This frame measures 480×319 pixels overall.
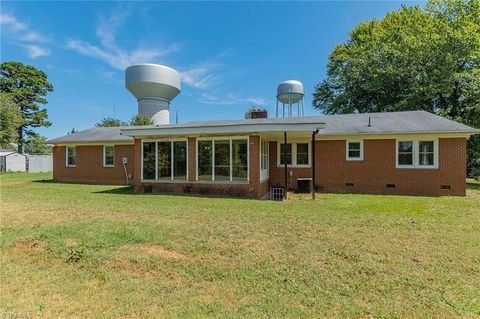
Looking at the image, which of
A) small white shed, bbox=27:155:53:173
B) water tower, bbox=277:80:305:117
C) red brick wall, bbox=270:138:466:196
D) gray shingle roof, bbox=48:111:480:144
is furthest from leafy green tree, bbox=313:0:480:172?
small white shed, bbox=27:155:53:173

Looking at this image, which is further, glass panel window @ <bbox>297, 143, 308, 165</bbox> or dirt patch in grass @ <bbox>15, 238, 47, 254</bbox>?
glass panel window @ <bbox>297, 143, 308, 165</bbox>

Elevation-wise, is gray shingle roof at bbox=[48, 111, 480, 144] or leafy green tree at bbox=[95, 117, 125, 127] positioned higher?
leafy green tree at bbox=[95, 117, 125, 127]

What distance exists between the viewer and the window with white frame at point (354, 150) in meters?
13.1

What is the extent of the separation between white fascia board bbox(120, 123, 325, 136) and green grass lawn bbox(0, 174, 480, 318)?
3871 mm

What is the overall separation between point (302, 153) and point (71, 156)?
15198 millimetres

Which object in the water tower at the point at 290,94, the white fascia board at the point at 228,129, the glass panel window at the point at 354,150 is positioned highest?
the water tower at the point at 290,94

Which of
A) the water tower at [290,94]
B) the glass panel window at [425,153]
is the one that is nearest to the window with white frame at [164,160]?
the glass panel window at [425,153]

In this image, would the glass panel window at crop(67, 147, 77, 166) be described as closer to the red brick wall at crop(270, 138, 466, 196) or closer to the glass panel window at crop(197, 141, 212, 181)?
the glass panel window at crop(197, 141, 212, 181)

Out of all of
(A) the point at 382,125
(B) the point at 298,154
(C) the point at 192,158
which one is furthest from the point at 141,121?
(A) the point at 382,125

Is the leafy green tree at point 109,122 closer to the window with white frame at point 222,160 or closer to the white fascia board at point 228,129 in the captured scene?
the white fascia board at point 228,129

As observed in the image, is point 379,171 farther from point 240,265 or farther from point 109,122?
point 109,122

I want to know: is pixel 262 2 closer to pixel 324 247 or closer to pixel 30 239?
pixel 324 247

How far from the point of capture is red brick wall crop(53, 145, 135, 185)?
1661 centimetres

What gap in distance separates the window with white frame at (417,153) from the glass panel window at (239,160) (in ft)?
24.0
